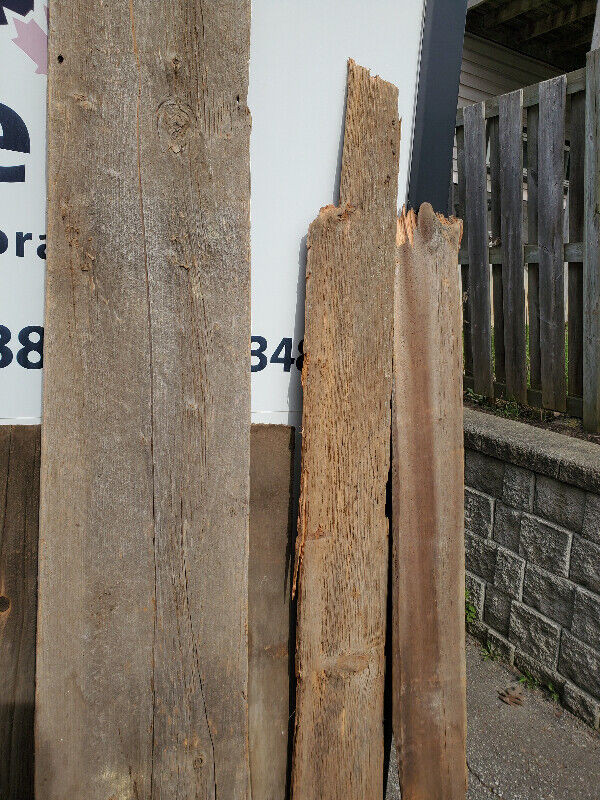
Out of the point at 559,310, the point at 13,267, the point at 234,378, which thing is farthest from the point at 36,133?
the point at 559,310

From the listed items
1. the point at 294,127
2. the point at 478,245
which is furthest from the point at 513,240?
the point at 294,127

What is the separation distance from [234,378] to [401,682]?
878mm

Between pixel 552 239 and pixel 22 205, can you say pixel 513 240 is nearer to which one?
pixel 552 239

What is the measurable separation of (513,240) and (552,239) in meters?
0.28

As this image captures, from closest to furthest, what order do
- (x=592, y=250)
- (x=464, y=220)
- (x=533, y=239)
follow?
(x=592, y=250) → (x=533, y=239) → (x=464, y=220)

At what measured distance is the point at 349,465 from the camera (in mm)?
1572

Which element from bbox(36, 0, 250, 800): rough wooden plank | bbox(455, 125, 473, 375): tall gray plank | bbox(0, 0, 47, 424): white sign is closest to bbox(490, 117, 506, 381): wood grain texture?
bbox(455, 125, 473, 375): tall gray plank

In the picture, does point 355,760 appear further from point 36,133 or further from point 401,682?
point 36,133

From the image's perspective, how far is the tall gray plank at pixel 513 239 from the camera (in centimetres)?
340

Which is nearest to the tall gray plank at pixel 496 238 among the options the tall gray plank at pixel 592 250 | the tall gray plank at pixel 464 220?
the tall gray plank at pixel 464 220

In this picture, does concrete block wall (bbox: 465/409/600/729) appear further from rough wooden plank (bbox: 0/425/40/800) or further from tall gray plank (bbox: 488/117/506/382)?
rough wooden plank (bbox: 0/425/40/800)

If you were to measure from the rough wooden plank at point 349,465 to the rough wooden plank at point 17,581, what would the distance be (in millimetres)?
623

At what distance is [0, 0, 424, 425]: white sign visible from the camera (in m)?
1.37

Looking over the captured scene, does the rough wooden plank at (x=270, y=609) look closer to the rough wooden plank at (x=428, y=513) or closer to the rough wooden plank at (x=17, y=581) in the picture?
the rough wooden plank at (x=428, y=513)
